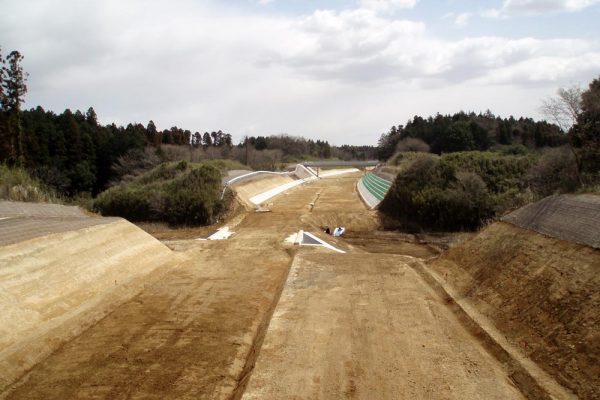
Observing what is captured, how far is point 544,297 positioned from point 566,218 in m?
4.12

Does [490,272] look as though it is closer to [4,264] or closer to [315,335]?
[315,335]

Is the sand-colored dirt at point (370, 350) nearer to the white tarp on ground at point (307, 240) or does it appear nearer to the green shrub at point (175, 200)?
the white tarp on ground at point (307, 240)

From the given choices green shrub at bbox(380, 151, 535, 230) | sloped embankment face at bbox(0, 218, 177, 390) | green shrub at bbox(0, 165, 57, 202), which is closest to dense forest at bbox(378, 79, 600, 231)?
green shrub at bbox(380, 151, 535, 230)

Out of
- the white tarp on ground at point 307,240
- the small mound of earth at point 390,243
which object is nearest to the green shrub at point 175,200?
the white tarp on ground at point 307,240

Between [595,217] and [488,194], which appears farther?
[488,194]

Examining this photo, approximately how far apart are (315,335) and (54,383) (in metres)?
5.71

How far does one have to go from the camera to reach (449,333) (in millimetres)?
12445

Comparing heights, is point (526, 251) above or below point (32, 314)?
above

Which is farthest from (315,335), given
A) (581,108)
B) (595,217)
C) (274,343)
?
(581,108)

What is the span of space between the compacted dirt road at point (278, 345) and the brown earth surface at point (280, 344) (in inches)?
1.2

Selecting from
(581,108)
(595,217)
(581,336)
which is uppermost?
(581,108)

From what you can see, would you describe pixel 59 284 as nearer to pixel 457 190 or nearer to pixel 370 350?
pixel 370 350

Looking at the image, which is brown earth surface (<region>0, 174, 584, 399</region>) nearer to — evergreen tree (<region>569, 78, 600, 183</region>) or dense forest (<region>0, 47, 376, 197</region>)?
evergreen tree (<region>569, 78, 600, 183</region>)

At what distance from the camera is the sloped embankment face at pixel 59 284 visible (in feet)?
37.6
